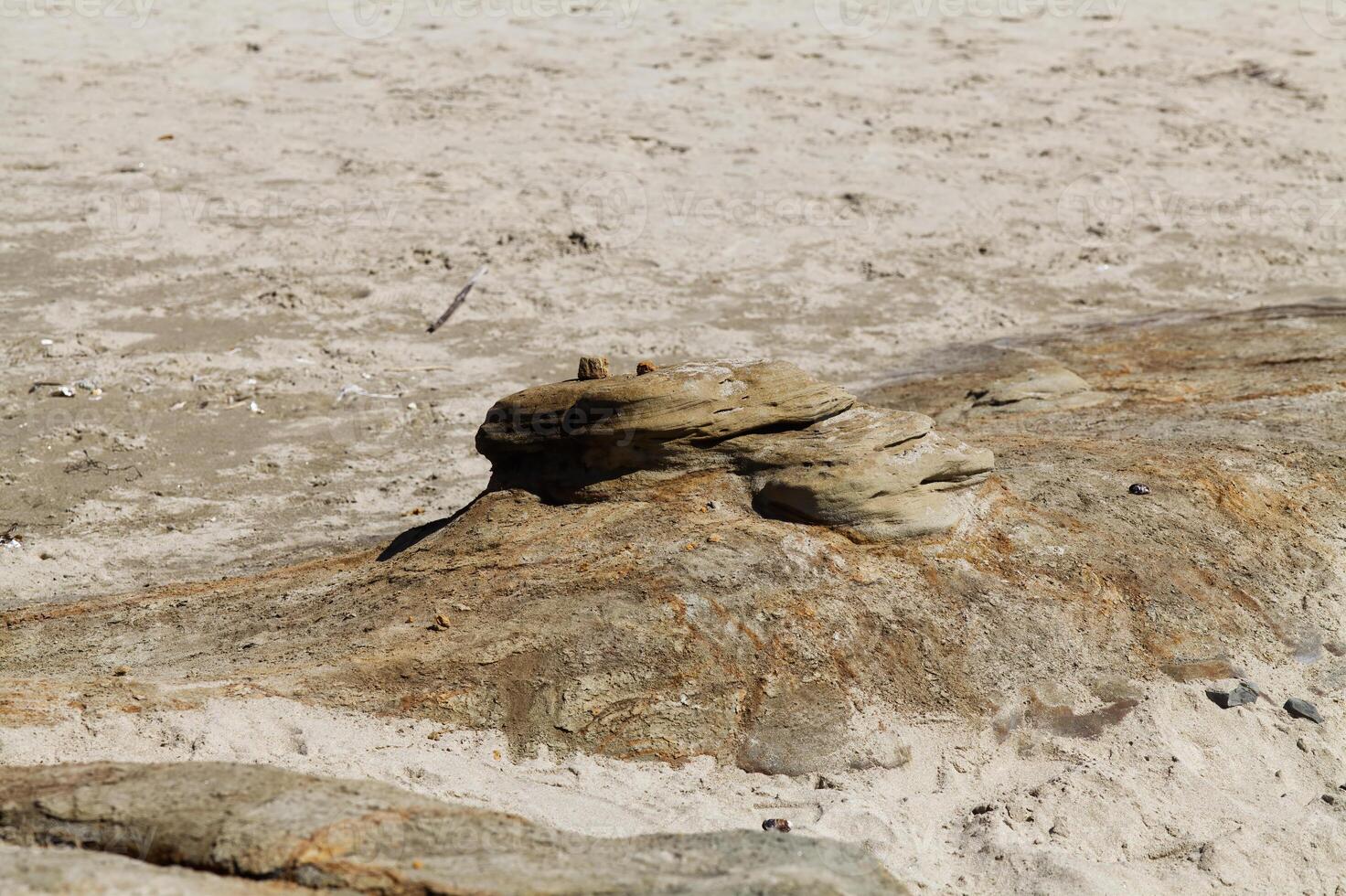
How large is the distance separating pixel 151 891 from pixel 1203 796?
357 centimetres

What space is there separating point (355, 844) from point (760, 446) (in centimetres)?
294

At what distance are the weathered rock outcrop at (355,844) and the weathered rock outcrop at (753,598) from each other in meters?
1.12

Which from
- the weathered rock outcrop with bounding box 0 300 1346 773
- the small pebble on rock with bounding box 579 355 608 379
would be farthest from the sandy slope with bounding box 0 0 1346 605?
the small pebble on rock with bounding box 579 355 608 379

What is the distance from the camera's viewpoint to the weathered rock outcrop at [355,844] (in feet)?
9.91

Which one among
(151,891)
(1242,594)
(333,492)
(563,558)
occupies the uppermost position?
(151,891)

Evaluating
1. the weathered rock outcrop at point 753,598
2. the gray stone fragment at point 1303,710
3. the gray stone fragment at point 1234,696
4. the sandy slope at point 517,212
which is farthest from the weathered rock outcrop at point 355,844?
the sandy slope at point 517,212

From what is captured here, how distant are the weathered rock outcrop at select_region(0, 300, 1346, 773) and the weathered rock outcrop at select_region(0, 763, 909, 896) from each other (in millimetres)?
1123

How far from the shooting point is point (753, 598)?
5.16m

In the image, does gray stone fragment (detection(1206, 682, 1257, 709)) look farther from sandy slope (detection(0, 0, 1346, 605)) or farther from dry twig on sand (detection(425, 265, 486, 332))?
dry twig on sand (detection(425, 265, 486, 332))

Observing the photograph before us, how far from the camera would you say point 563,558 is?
538cm

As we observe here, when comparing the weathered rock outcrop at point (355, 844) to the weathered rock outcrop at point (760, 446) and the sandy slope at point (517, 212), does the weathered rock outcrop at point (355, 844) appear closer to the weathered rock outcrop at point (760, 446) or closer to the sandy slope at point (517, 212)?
the weathered rock outcrop at point (760, 446)

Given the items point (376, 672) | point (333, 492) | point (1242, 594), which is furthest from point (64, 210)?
point (1242, 594)

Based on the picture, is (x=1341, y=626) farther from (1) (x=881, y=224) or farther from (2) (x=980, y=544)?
(1) (x=881, y=224)

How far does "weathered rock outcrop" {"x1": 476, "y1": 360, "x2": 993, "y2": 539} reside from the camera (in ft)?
18.3
